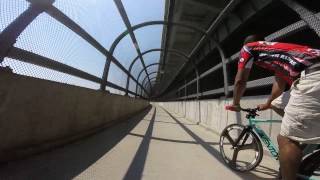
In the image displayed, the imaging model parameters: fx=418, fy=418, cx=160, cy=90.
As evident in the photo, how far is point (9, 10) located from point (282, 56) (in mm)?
3068

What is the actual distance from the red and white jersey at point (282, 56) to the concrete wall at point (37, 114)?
2717 mm

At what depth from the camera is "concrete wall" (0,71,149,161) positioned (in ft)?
16.1

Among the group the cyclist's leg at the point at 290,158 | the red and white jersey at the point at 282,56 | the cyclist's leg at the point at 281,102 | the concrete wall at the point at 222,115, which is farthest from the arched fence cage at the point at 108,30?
the cyclist's leg at the point at 290,158

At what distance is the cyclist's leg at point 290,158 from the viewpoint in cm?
366

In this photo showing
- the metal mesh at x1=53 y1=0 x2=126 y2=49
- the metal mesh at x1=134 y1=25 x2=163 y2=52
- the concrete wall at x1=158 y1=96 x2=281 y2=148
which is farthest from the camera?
the metal mesh at x1=134 y1=25 x2=163 y2=52

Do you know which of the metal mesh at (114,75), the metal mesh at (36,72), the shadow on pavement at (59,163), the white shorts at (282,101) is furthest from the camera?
the metal mesh at (114,75)

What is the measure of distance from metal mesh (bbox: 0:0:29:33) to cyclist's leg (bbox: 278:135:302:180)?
3.29m

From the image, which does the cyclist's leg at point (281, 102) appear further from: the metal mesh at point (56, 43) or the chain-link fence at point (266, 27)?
the metal mesh at point (56, 43)

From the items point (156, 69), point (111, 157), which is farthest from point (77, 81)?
point (156, 69)

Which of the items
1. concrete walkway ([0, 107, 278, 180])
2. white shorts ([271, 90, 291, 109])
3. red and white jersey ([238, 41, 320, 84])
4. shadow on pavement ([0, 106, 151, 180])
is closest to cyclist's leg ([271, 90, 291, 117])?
white shorts ([271, 90, 291, 109])

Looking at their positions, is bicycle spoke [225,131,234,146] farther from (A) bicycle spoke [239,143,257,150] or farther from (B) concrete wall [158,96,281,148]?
(B) concrete wall [158,96,281,148]

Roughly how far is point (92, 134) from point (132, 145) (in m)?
1.48

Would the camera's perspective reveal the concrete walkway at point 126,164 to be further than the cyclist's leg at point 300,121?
Yes

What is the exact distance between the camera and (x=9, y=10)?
4.79 meters
